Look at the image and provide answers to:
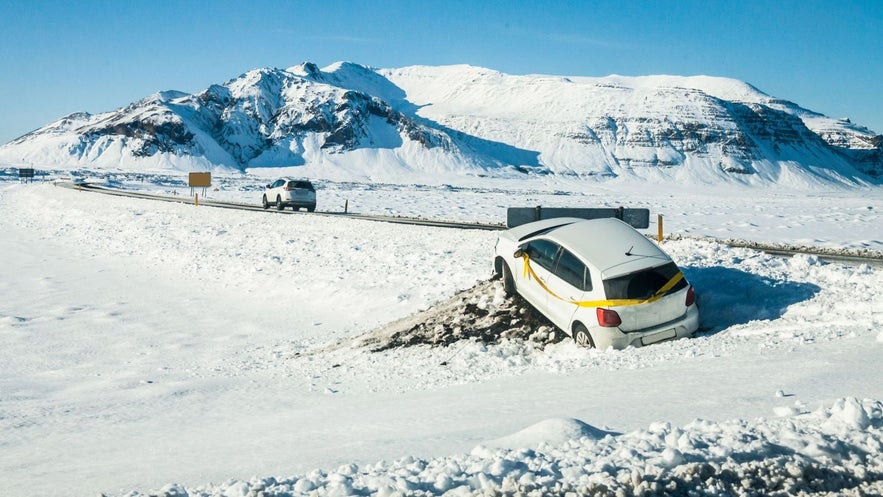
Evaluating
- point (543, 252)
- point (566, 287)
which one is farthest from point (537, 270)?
point (566, 287)

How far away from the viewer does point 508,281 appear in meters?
12.5

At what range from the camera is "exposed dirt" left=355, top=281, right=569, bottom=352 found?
451 inches

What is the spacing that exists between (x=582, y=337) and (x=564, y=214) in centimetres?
772

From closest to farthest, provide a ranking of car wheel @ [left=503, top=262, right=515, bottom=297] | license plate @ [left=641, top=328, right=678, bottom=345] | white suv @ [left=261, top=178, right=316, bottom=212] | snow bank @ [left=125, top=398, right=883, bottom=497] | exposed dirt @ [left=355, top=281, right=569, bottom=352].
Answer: snow bank @ [left=125, top=398, right=883, bottom=497]
license plate @ [left=641, top=328, right=678, bottom=345]
exposed dirt @ [left=355, top=281, right=569, bottom=352]
car wheel @ [left=503, top=262, right=515, bottom=297]
white suv @ [left=261, top=178, right=316, bottom=212]

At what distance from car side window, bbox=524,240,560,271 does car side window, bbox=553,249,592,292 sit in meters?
0.19

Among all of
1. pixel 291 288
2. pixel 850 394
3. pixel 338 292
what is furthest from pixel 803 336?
pixel 291 288

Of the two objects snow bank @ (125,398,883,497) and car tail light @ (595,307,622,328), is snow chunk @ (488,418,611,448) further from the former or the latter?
car tail light @ (595,307,622,328)

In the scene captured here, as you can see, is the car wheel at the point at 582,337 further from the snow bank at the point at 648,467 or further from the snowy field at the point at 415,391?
the snow bank at the point at 648,467

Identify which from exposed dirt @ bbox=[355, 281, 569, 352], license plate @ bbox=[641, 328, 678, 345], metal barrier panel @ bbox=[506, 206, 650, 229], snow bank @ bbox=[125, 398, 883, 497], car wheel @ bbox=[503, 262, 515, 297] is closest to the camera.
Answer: snow bank @ bbox=[125, 398, 883, 497]

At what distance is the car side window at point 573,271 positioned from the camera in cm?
988

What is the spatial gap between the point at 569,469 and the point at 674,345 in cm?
495

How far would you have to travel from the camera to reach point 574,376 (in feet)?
27.7

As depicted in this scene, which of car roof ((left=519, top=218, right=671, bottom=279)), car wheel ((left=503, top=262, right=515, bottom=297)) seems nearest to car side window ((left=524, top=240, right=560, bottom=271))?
car roof ((left=519, top=218, right=671, bottom=279))

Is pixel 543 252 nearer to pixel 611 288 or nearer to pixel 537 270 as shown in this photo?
pixel 537 270
